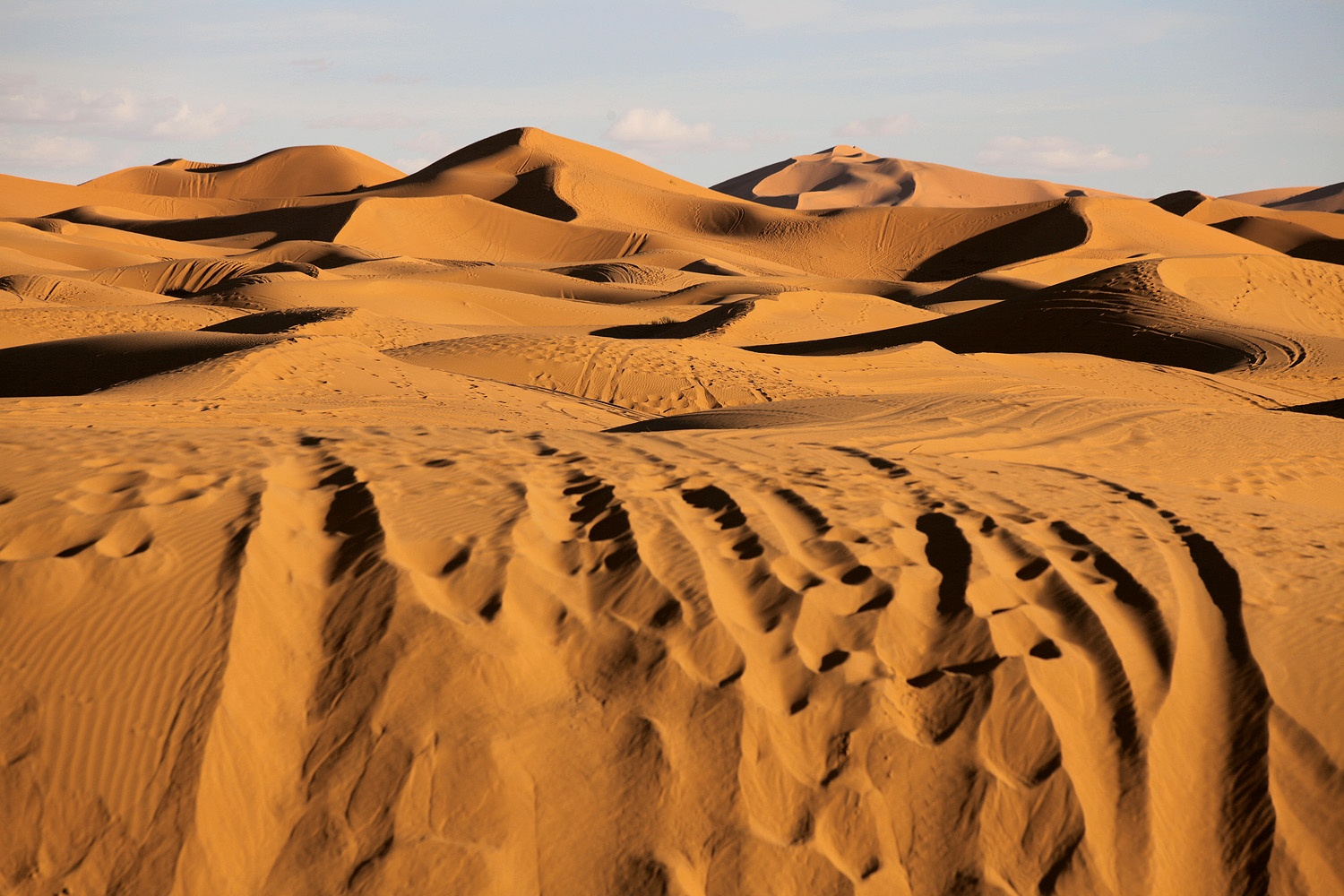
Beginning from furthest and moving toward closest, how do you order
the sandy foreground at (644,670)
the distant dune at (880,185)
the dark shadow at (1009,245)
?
the distant dune at (880,185), the dark shadow at (1009,245), the sandy foreground at (644,670)

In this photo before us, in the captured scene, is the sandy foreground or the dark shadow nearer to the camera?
the sandy foreground

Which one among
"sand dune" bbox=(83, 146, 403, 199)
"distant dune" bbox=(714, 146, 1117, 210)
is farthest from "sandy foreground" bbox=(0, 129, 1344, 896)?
"distant dune" bbox=(714, 146, 1117, 210)

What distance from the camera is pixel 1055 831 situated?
2.21 meters

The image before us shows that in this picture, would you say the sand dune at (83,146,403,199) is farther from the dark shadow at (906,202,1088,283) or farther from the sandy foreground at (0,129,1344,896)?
the sandy foreground at (0,129,1344,896)

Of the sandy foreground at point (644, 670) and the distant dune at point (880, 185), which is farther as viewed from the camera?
the distant dune at point (880, 185)

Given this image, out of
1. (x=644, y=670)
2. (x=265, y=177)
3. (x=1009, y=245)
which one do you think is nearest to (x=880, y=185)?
(x=265, y=177)

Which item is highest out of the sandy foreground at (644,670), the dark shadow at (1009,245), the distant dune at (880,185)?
the sandy foreground at (644,670)

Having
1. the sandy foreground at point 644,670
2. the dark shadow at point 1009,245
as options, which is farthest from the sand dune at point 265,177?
the sandy foreground at point 644,670

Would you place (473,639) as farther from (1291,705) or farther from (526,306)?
(526,306)

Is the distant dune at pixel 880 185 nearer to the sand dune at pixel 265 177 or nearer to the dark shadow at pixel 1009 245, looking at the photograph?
the sand dune at pixel 265 177

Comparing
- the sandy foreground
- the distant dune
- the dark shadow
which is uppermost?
the sandy foreground

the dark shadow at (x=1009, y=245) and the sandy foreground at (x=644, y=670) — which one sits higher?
the sandy foreground at (x=644, y=670)

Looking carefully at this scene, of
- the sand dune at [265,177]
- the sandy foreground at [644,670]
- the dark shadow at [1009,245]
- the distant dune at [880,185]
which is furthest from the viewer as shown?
the distant dune at [880,185]

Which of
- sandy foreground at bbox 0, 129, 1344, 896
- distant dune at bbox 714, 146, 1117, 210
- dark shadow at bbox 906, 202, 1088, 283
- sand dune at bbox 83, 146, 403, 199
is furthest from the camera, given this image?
distant dune at bbox 714, 146, 1117, 210
